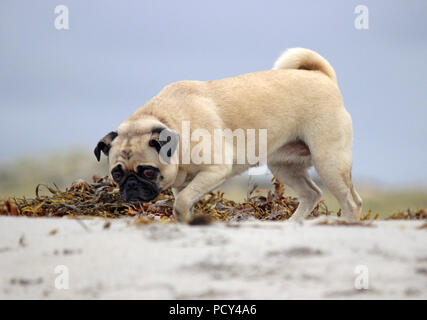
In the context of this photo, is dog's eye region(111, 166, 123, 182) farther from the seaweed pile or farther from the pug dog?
the seaweed pile

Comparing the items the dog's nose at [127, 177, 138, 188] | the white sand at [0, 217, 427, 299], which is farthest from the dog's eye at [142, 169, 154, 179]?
the white sand at [0, 217, 427, 299]

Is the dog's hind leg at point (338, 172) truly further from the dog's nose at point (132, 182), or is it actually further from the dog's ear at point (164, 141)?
the dog's nose at point (132, 182)

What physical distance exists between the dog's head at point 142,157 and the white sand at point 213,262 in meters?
1.57

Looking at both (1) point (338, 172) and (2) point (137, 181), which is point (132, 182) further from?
(1) point (338, 172)

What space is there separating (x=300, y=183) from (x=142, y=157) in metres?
2.67

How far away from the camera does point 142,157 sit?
5480 millimetres

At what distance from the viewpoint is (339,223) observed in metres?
4.33

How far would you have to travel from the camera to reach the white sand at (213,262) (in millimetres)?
3074

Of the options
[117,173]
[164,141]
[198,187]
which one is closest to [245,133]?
[198,187]

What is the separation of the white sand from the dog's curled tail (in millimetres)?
3560

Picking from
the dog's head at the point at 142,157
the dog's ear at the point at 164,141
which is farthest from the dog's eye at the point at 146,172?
the dog's ear at the point at 164,141

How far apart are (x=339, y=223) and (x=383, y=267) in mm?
1020
